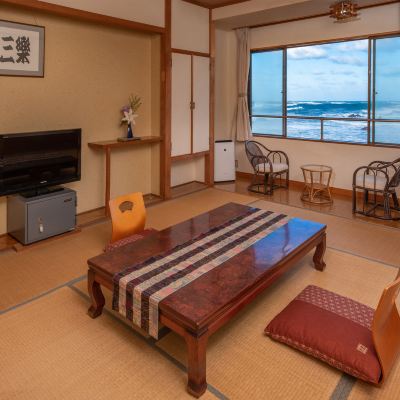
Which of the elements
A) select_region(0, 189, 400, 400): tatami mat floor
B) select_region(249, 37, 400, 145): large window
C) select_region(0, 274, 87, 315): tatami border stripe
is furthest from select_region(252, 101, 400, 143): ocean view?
select_region(0, 274, 87, 315): tatami border stripe

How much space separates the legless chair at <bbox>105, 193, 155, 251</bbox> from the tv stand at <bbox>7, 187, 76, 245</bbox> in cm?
88

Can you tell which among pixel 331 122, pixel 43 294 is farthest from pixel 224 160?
pixel 43 294

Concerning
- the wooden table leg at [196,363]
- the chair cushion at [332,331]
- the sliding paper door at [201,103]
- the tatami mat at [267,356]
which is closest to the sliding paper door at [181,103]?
the sliding paper door at [201,103]

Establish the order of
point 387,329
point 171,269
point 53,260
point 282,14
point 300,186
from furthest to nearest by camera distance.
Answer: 1. point 300,186
2. point 282,14
3. point 53,260
4. point 171,269
5. point 387,329

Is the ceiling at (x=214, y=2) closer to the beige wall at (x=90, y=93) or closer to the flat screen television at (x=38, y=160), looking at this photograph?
the beige wall at (x=90, y=93)

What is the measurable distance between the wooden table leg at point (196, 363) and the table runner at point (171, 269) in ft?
0.77

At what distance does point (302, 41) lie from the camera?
537 cm

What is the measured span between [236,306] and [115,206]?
4.73 feet

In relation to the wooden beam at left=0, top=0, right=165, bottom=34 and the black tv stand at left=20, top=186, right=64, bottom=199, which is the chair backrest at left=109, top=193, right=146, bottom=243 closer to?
the black tv stand at left=20, top=186, right=64, bottom=199

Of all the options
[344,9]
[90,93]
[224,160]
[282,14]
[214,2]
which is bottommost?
[224,160]

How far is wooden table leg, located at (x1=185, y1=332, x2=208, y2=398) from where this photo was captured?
5.58 ft

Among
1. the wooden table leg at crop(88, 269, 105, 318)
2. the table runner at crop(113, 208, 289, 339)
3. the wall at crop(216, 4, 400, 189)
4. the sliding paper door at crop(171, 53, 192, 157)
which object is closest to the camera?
the table runner at crop(113, 208, 289, 339)

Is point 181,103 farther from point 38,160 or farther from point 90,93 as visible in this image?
point 38,160

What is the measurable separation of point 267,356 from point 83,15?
3.56 meters
